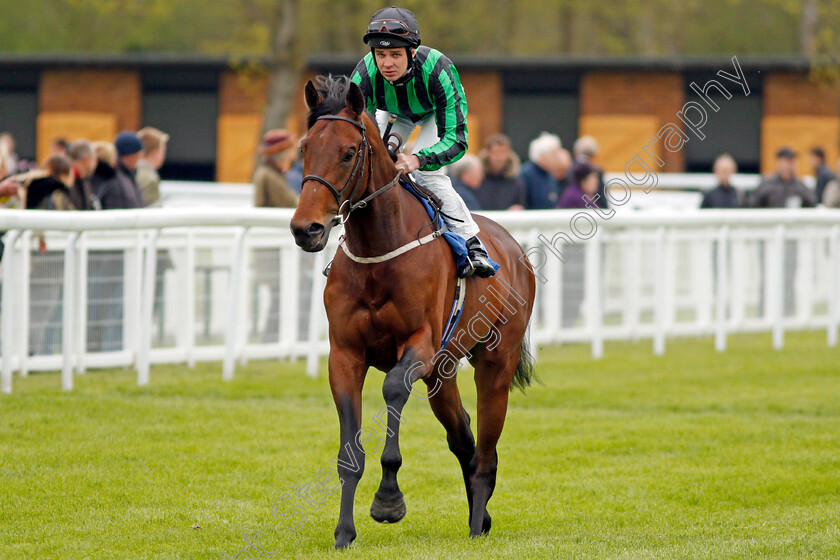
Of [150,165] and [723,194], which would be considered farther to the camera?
[723,194]

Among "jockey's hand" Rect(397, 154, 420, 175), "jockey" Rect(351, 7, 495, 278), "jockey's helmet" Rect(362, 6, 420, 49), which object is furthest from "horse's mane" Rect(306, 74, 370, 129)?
"jockey's hand" Rect(397, 154, 420, 175)

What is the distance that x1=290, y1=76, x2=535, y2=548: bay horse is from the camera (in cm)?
445

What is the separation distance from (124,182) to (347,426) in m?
5.06

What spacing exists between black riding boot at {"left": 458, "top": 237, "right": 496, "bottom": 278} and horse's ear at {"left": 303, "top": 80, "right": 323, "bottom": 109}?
1093 millimetres

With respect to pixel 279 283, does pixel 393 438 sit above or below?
below

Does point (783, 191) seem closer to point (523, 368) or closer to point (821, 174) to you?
point (821, 174)

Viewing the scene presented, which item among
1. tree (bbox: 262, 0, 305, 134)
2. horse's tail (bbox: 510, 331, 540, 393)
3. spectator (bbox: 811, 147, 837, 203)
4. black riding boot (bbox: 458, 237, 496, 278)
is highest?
tree (bbox: 262, 0, 305, 134)

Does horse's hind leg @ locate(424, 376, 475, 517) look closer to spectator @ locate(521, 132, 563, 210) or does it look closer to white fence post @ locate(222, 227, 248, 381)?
white fence post @ locate(222, 227, 248, 381)

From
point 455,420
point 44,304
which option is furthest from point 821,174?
point 455,420

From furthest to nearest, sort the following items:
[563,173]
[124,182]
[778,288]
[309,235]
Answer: [563,173] → [778,288] → [124,182] → [309,235]

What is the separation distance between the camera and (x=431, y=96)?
16.9ft

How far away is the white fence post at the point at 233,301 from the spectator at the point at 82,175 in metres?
1.22

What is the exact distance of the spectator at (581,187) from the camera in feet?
36.8

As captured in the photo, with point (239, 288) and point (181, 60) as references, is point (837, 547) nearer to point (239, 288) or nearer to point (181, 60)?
point (239, 288)
